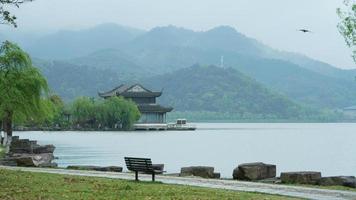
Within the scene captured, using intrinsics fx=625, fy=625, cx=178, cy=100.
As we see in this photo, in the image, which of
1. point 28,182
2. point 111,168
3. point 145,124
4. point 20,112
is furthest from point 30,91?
point 145,124

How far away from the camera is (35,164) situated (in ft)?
104

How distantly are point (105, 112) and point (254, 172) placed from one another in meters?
116

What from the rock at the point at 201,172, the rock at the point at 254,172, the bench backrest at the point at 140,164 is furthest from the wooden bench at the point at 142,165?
the rock at the point at 201,172

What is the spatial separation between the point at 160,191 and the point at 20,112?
124ft

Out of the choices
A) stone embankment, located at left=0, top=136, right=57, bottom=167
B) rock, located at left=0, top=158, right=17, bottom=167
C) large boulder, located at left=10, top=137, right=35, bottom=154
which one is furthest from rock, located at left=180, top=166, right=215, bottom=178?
large boulder, located at left=10, top=137, right=35, bottom=154

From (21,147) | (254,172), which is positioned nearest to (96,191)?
(254,172)

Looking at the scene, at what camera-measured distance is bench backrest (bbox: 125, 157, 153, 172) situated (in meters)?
22.2

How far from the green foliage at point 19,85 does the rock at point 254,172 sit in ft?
88.5

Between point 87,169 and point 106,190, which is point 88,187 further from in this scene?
point 87,169

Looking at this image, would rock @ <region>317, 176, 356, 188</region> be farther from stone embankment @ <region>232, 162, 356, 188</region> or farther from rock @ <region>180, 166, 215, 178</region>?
rock @ <region>180, 166, 215, 178</region>

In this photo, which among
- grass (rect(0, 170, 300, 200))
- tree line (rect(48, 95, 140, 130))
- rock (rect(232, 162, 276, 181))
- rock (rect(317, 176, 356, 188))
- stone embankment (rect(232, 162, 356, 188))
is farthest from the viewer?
tree line (rect(48, 95, 140, 130))

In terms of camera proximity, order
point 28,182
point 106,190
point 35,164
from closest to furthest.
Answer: point 106,190 → point 28,182 → point 35,164

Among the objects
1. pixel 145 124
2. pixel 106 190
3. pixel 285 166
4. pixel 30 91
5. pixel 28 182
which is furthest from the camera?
pixel 145 124

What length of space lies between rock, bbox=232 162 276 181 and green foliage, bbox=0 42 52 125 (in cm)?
2699
